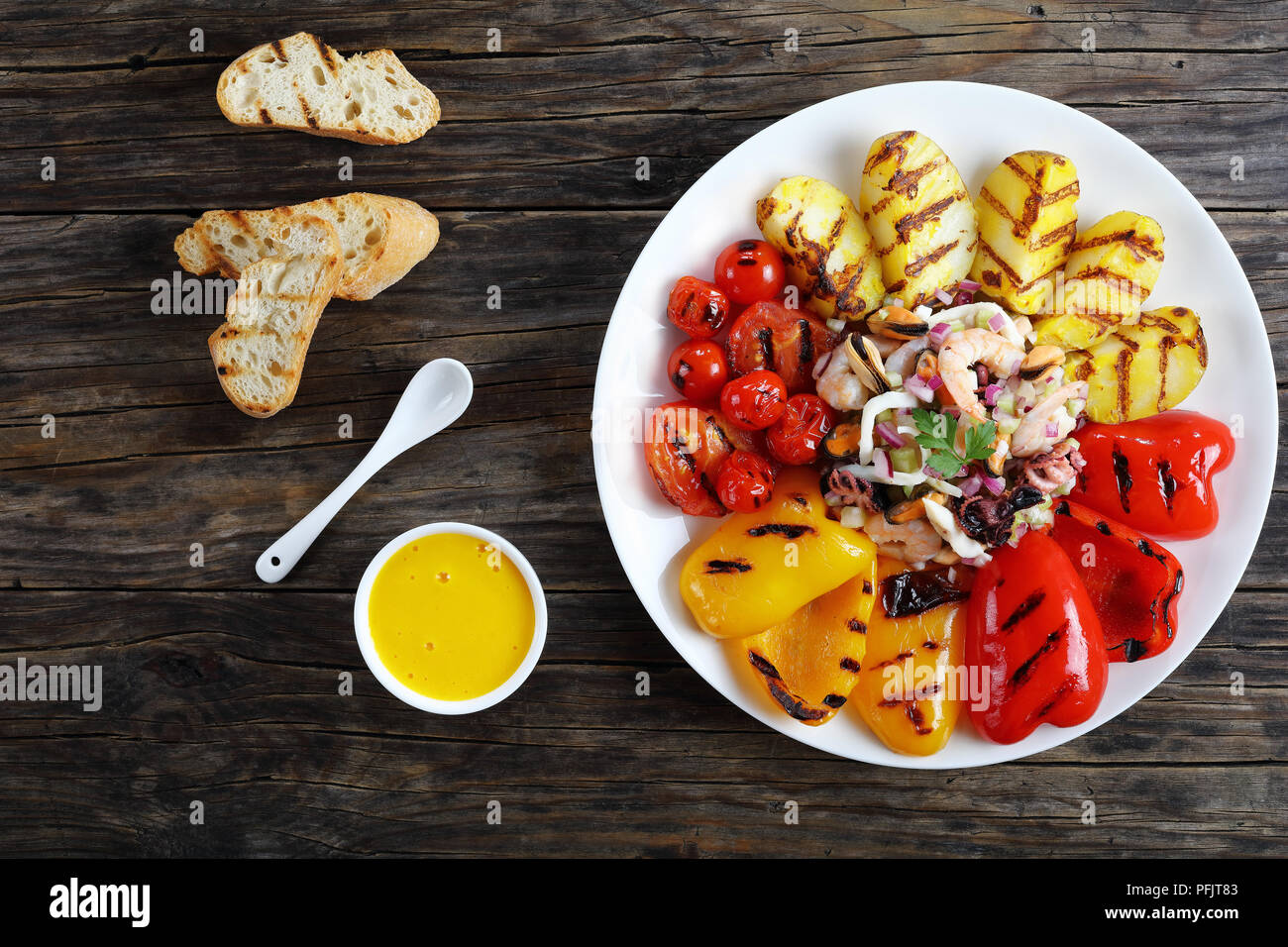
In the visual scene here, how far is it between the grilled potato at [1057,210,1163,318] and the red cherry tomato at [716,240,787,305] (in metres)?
0.56

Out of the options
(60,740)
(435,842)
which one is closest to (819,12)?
(435,842)

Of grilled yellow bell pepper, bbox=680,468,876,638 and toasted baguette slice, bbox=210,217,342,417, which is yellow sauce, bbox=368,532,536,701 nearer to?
grilled yellow bell pepper, bbox=680,468,876,638

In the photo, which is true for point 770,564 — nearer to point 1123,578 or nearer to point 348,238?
point 1123,578

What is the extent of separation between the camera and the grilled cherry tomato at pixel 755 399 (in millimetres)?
1581

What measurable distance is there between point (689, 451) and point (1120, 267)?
881 millimetres

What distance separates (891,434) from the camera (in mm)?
1613

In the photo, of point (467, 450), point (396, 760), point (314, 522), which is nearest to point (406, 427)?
point (467, 450)

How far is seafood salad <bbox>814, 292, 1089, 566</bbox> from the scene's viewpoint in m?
1.57

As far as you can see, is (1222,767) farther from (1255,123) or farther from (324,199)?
(324,199)

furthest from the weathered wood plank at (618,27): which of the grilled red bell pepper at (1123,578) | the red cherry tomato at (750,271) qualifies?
the grilled red bell pepper at (1123,578)

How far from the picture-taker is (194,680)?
6.36 feet

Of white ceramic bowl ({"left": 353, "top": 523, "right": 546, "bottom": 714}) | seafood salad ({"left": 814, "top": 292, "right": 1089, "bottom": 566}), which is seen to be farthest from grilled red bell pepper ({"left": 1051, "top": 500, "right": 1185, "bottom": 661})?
white ceramic bowl ({"left": 353, "top": 523, "right": 546, "bottom": 714})

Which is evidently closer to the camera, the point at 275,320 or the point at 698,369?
the point at 698,369

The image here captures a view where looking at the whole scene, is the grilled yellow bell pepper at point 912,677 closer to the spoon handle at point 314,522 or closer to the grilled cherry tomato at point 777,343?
the grilled cherry tomato at point 777,343
